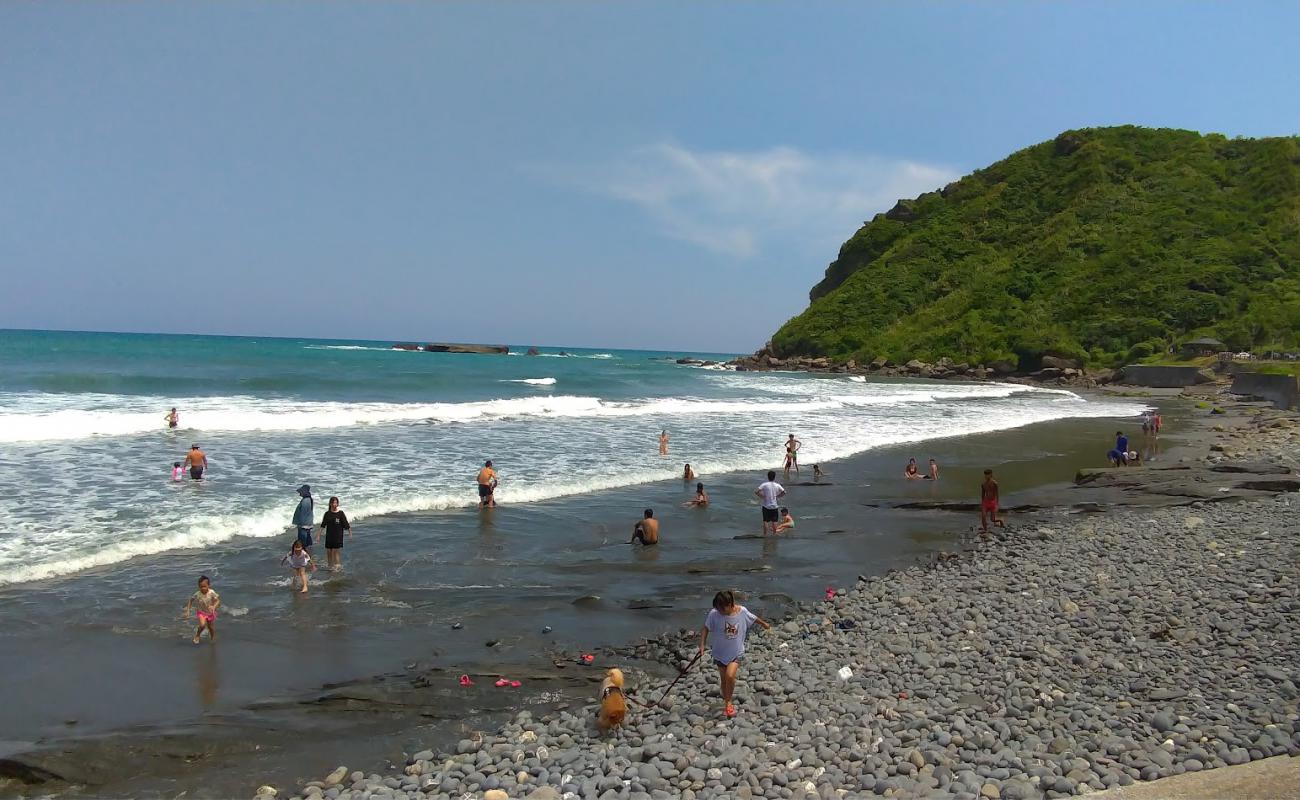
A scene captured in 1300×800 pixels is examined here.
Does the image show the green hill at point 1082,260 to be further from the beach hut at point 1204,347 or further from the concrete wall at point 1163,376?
the concrete wall at point 1163,376

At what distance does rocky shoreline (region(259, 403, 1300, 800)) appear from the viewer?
226 inches

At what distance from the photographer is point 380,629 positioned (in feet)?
31.5

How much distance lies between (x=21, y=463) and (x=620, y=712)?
2080cm

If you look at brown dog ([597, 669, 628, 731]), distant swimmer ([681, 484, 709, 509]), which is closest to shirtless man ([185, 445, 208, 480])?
distant swimmer ([681, 484, 709, 509])

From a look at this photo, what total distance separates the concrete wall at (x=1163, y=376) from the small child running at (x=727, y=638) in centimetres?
6153

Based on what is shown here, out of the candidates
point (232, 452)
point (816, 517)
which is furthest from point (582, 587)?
point (232, 452)

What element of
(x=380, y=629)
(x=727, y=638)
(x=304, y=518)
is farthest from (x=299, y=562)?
(x=727, y=638)

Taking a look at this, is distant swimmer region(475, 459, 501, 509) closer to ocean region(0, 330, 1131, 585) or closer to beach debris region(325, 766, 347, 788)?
ocean region(0, 330, 1131, 585)

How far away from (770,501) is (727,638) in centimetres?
762

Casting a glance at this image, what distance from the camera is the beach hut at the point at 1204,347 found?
Answer: 6303cm

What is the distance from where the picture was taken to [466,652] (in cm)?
891

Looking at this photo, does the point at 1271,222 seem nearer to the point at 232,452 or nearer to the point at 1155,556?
the point at 1155,556

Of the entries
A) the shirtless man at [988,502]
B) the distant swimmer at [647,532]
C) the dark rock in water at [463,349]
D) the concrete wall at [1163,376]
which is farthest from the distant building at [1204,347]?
the dark rock in water at [463,349]

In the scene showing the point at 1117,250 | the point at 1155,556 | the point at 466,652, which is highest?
the point at 1117,250
